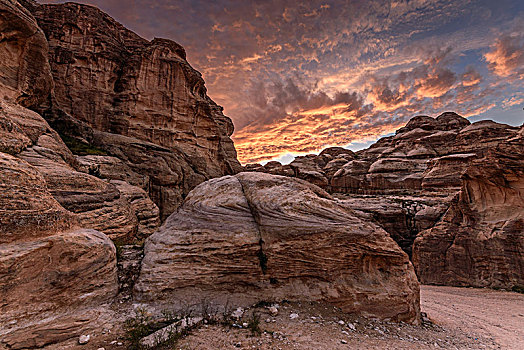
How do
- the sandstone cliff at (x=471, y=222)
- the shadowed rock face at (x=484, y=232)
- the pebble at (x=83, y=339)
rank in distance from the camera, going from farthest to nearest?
the sandstone cliff at (x=471, y=222) < the shadowed rock face at (x=484, y=232) < the pebble at (x=83, y=339)

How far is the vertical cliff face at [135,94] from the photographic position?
25484 millimetres

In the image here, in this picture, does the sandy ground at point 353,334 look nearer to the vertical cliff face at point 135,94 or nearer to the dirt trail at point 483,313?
the dirt trail at point 483,313

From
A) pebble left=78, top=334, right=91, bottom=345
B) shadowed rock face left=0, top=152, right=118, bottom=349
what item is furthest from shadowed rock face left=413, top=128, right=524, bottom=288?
pebble left=78, top=334, right=91, bottom=345

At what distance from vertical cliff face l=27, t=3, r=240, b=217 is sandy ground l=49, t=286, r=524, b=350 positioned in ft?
70.6

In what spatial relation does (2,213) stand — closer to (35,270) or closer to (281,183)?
(35,270)

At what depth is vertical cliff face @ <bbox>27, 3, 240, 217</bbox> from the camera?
83.6ft

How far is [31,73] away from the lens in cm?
1495

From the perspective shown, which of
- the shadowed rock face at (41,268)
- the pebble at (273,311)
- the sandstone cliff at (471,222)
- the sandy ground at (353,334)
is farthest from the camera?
the sandstone cliff at (471,222)

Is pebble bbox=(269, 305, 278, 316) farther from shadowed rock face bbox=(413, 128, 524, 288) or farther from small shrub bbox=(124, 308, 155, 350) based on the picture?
shadowed rock face bbox=(413, 128, 524, 288)

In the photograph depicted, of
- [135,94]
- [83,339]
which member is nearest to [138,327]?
[83,339]

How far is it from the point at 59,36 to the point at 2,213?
38263mm

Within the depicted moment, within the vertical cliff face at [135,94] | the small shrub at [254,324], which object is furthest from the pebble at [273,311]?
the vertical cliff face at [135,94]

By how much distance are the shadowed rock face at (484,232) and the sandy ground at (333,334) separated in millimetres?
7234

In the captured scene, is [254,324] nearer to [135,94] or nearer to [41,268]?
[41,268]
